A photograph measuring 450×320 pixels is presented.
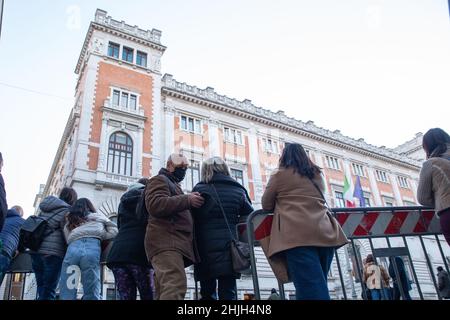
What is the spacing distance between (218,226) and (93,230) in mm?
1670

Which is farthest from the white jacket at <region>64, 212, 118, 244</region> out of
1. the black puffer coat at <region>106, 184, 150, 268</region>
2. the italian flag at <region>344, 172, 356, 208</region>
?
the italian flag at <region>344, 172, 356, 208</region>

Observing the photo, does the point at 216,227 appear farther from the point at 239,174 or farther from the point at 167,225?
the point at 239,174

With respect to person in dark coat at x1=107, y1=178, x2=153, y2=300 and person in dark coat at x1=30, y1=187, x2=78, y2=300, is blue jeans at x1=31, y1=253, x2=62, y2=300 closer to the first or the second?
person in dark coat at x1=30, y1=187, x2=78, y2=300

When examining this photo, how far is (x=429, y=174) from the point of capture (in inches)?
138

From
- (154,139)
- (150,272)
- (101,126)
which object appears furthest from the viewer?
(154,139)

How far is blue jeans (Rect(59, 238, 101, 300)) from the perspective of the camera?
4105mm

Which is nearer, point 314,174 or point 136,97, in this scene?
point 314,174

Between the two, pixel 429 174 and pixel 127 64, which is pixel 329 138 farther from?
pixel 429 174

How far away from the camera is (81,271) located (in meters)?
4.18

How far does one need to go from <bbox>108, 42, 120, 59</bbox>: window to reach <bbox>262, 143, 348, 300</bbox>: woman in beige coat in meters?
21.7
